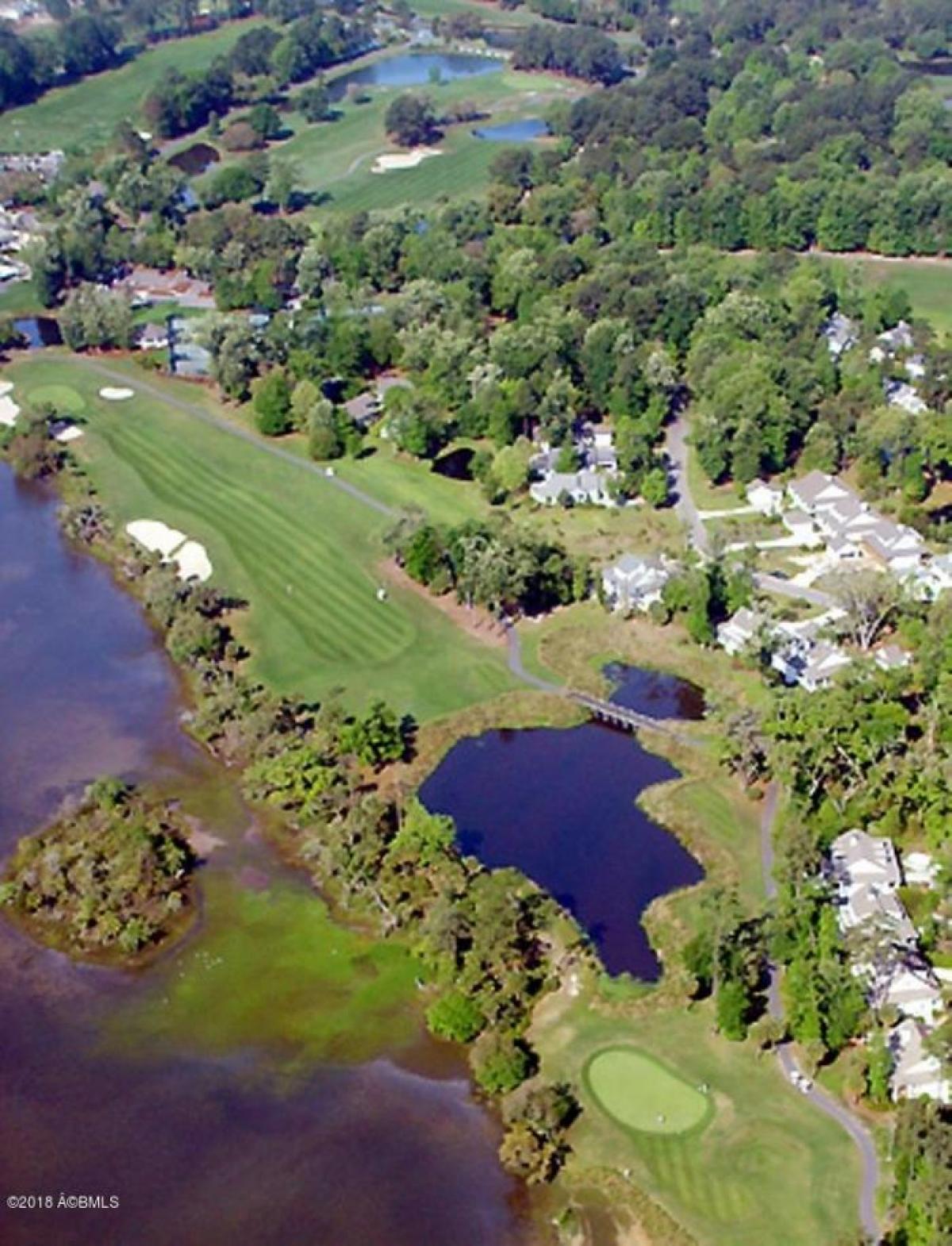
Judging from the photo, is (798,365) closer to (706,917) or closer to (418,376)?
(418,376)

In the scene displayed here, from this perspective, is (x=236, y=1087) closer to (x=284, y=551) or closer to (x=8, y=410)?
(x=284, y=551)

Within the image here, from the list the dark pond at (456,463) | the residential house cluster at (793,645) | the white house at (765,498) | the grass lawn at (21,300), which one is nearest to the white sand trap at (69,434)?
the dark pond at (456,463)

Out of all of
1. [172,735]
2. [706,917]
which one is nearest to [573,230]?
[172,735]

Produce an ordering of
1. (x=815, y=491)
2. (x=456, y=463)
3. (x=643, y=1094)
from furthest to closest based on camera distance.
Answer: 1. (x=456, y=463)
2. (x=815, y=491)
3. (x=643, y=1094)

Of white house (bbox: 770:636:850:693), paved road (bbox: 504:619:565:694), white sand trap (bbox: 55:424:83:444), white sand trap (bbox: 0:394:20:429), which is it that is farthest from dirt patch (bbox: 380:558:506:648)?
white sand trap (bbox: 0:394:20:429)

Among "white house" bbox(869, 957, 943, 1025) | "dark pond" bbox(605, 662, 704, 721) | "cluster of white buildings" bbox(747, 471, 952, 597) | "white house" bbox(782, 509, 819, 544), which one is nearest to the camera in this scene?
"white house" bbox(869, 957, 943, 1025)

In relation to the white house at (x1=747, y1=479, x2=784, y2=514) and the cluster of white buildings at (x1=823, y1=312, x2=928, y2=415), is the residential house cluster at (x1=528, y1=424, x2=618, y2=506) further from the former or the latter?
the cluster of white buildings at (x1=823, y1=312, x2=928, y2=415)

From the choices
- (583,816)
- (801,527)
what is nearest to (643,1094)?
(583,816)
